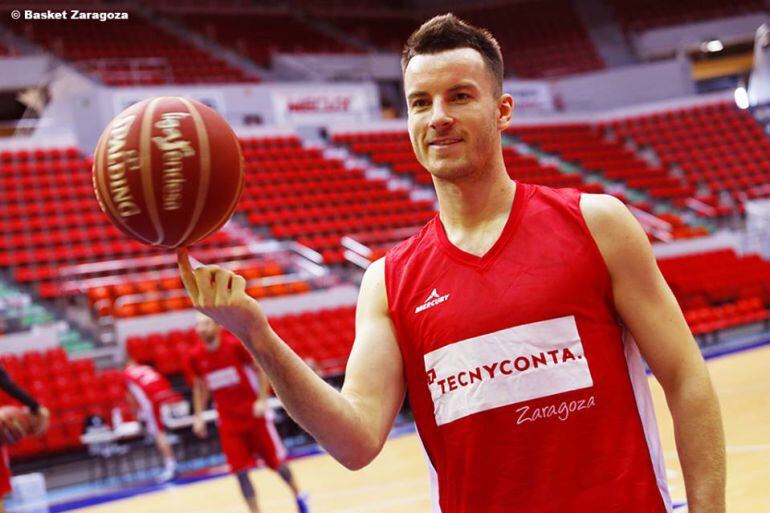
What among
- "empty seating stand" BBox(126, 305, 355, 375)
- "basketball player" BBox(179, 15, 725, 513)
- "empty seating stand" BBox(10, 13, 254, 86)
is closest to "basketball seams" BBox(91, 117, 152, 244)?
"basketball player" BBox(179, 15, 725, 513)

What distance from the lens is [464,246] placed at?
6.46 ft

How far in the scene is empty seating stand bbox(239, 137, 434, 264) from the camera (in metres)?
15.4

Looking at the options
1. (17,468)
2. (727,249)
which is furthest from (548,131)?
(17,468)

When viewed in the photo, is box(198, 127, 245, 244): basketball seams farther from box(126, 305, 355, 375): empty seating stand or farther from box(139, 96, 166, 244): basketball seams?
box(126, 305, 355, 375): empty seating stand

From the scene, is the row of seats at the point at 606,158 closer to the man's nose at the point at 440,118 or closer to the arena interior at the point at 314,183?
the arena interior at the point at 314,183

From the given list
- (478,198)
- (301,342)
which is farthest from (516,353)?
(301,342)

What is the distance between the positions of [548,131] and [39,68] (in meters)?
11.2

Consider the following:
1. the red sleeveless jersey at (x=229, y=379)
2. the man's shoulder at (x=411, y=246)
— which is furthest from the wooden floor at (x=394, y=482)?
the man's shoulder at (x=411, y=246)

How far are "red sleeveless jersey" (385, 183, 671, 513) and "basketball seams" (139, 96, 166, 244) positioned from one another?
59cm

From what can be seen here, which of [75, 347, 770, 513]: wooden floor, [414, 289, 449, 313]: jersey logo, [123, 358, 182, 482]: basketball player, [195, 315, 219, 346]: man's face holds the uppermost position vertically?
[414, 289, 449, 313]: jersey logo

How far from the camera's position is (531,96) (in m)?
23.3

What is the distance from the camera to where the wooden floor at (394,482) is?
6238 millimetres

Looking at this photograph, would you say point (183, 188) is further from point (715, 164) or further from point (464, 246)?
point (715, 164)

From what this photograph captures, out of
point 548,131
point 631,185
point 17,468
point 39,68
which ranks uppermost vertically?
point 39,68
